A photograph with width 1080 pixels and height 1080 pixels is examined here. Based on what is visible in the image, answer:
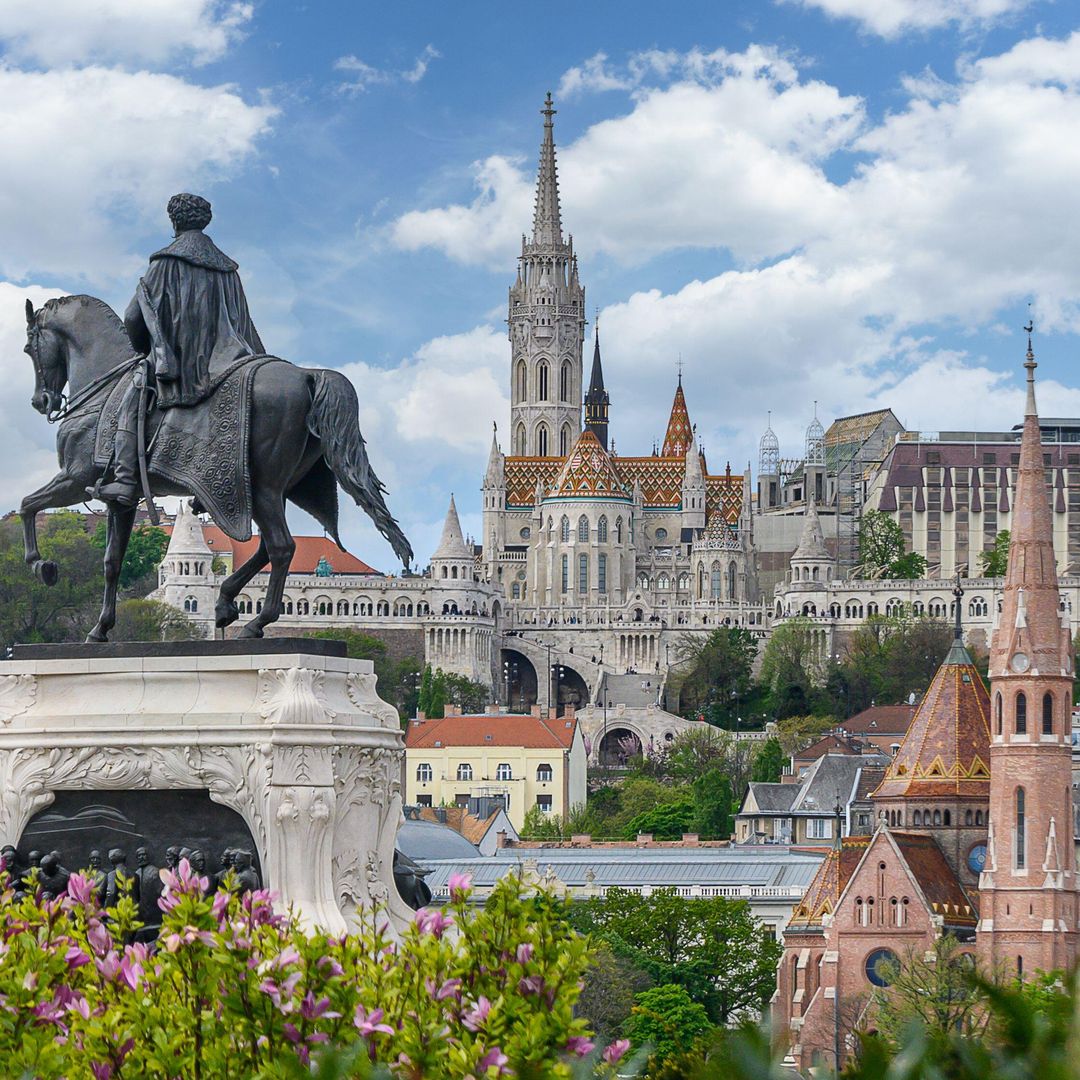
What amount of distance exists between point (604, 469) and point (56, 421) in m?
168

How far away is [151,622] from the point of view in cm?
13588

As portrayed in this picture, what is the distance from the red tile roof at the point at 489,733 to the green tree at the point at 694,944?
55767mm

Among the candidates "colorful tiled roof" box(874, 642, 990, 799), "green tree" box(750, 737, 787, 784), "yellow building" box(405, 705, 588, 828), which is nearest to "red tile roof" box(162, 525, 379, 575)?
"yellow building" box(405, 705, 588, 828)

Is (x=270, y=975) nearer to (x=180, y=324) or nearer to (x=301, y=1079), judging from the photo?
(x=301, y=1079)

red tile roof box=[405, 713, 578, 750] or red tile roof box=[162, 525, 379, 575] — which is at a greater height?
red tile roof box=[162, 525, 379, 575]

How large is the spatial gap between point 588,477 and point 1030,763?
10756 centimetres

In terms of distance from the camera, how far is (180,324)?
19.7m

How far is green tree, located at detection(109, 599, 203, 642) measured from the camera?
417 ft

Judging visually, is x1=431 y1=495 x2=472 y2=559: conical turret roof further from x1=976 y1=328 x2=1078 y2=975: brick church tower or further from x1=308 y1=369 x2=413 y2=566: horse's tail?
x1=308 y1=369 x2=413 y2=566: horse's tail

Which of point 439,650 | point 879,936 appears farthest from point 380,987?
point 439,650

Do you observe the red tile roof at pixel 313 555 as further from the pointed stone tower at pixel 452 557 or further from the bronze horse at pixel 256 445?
the bronze horse at pixel 256 445

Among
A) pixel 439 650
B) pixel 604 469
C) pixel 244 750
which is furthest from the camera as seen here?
pixel 604 469

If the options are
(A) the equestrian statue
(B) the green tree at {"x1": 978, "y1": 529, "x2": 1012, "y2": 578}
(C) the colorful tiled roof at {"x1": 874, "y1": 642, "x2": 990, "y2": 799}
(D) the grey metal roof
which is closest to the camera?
(A) the equestrian statue

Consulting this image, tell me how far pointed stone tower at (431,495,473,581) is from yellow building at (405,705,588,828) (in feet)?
136
